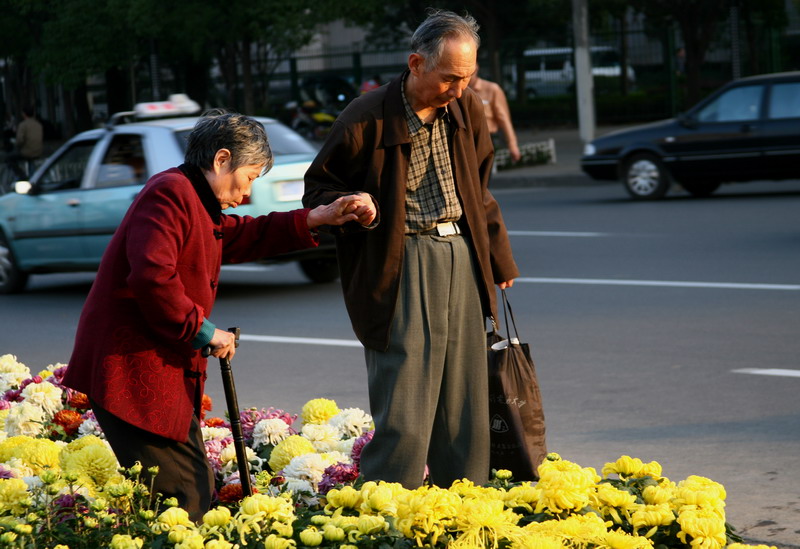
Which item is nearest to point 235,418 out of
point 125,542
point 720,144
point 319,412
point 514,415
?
point 125,542

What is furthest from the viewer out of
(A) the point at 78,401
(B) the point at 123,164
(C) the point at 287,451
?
→ (B) the point at 123,164

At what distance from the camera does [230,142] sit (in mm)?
3512

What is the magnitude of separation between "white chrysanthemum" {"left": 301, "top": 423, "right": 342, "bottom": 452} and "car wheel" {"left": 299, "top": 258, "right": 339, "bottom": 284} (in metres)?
6.74

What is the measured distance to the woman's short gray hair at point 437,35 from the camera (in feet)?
12.6

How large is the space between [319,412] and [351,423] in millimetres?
163

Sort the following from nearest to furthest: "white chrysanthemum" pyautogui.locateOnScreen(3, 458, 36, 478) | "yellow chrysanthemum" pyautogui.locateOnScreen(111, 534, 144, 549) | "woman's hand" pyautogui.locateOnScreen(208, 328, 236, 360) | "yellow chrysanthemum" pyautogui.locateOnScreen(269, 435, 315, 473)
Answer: "yellow chrysanthemum" pyautogui.locateOnScreen(111, 534, 144, 549) < "woman's hand" pyautogui.locateOnScreen(208, 328, 236, 360) < "white chrysanthemum" pyautogui.locateOnScreen(3, 458, 36, 478) < "yellow chrysanthemum" pyautogui.locateOnScreen(269, 435, 315, 473)

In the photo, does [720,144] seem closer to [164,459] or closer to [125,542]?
[164,459]

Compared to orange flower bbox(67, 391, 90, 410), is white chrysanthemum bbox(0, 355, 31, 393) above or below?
below

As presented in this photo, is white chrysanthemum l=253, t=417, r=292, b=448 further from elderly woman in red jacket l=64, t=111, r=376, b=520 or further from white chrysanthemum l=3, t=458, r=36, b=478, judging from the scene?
elderly woman in red jacket l=64, t=111, r=376, b=520

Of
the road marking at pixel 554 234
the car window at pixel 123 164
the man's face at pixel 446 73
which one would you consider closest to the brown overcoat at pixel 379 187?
the man's face at pixel 446 73

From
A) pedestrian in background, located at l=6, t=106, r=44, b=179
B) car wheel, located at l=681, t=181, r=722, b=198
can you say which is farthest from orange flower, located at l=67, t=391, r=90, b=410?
pedestrian in background, located at l=6, t=106, r=44, b=179

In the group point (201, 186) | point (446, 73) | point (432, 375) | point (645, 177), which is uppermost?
point (446, 73)

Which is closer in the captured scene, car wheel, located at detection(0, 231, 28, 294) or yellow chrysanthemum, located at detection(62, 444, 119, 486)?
yellow chrysanthemum, located at detection(62, 444, 119, 486)

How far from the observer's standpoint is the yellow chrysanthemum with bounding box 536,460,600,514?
3.25 m
